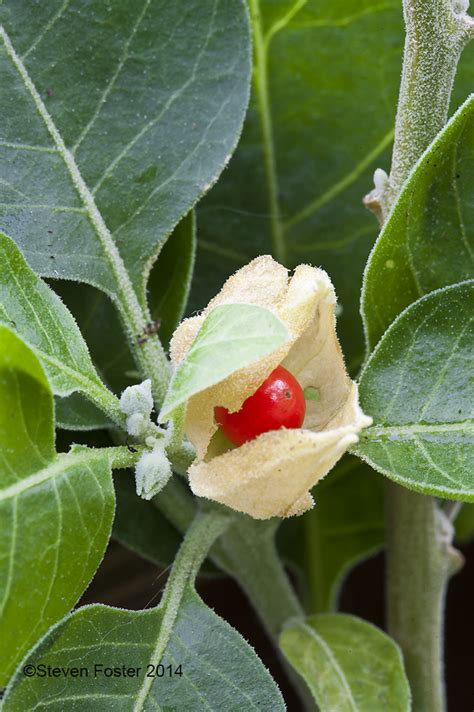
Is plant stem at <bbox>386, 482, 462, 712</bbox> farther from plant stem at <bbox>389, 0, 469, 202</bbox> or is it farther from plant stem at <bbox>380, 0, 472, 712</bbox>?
plant stem at <bbox>389, 0, 469, 202</bbox>

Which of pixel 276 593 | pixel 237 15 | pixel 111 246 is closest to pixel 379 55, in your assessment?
pixel 237 15

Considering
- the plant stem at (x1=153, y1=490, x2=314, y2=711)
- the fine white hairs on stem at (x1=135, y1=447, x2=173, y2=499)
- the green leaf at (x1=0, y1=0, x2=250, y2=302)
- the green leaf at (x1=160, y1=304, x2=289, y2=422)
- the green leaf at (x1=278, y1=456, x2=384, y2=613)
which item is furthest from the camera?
the green leaf at (x1=278, y1=456, x2=384, y2=613)

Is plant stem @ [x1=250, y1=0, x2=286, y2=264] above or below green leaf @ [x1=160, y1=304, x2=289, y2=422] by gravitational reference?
above

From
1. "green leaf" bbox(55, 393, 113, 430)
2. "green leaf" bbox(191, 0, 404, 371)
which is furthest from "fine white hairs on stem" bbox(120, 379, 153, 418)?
"green leaf" bbox(191, 0, 404, 371)

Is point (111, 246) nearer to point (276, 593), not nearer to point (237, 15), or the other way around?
point (237, 15)

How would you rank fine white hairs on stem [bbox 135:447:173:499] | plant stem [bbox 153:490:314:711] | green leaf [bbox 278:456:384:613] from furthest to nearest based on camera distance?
green leaf [bbox 278:456:384:613]
plant stem [bbox 153:490:314:711]
fine white hairs on stem [bbox 135:447:173:499]

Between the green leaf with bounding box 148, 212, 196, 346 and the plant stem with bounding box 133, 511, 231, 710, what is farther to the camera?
the green leaf with bounding box 148, 212, 196, 346

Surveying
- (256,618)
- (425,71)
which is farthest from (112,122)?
(256,618)
